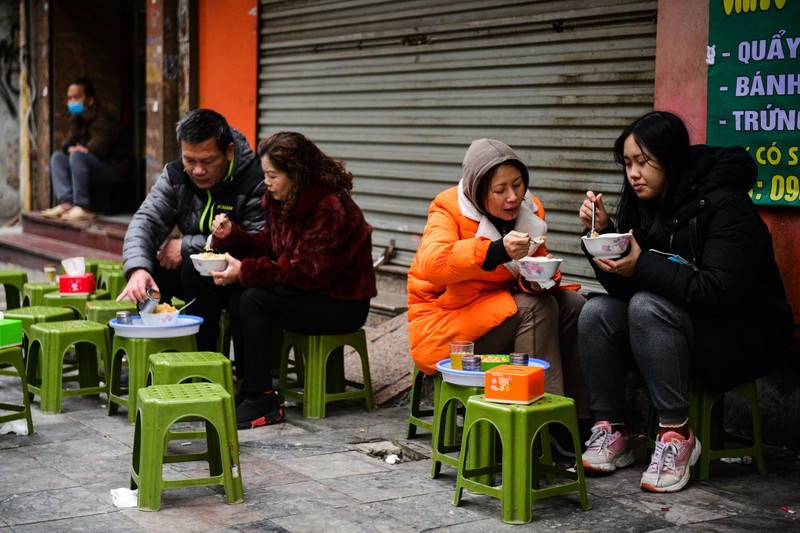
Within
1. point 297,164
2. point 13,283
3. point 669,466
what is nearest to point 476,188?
point 297,164

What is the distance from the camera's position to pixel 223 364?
469cm

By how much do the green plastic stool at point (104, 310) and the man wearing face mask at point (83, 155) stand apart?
6.22 meters

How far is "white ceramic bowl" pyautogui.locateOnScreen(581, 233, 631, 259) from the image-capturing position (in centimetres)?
416

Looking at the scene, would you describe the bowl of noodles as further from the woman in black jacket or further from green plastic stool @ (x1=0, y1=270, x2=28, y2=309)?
green plastic stool @ (x1=0, y1=270, x2=28, y2=309)

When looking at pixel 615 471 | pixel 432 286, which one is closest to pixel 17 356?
pixel 432 286

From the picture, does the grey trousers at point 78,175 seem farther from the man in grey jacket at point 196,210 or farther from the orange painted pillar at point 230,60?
the man in grey jacket at point 196,210

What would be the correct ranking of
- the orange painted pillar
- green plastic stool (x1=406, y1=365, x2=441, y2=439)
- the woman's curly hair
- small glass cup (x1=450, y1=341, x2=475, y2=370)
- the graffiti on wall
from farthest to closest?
the graffiti on wall → the orange painted pillar → the woman's curly hair → green plastic stool (x1=406, y1=365, x2=441, y2=439) → small glass cup (x1=450, y1=341, x2=475, y2=370)

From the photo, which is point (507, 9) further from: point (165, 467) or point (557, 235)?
point (165, 467)

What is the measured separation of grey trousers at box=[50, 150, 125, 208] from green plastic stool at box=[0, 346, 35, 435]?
23.6 feet

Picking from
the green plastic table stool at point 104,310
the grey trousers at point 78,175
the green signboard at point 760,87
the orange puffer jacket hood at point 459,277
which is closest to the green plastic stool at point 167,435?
the orange puffer jacket hood at point 459,277

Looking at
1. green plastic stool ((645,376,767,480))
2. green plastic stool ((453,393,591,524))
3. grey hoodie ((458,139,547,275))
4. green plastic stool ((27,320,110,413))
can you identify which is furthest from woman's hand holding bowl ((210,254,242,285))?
green plastic stool ((645,376,767,480))

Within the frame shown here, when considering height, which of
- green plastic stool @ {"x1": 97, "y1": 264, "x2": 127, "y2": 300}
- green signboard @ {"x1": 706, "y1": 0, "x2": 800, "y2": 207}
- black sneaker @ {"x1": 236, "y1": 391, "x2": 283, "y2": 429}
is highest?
green signboard @ {"x1": 706, "y1": 0, "x2": 800, "y2": 207}

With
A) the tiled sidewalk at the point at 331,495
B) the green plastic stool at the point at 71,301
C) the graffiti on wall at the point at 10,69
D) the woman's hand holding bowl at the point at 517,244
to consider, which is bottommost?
the tiled sidewalk at the point at 331,495

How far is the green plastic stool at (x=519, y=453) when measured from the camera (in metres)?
3.78
